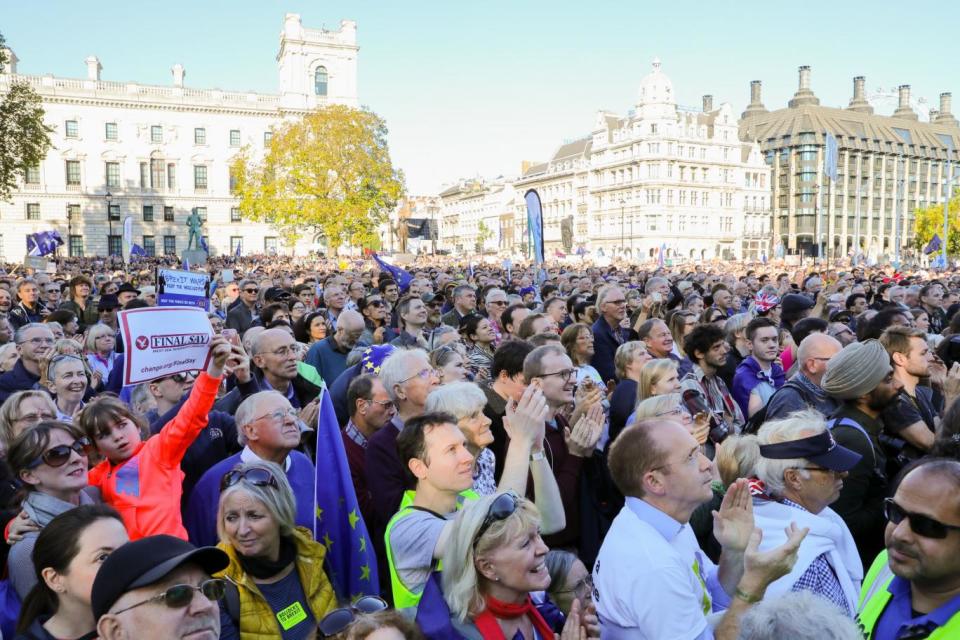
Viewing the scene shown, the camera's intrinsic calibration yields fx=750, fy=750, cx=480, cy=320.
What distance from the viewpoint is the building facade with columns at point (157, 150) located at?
6612cm

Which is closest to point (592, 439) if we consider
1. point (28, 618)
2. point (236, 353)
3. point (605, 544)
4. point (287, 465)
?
point (605, 544)

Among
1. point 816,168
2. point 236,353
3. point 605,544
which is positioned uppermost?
point 816,168

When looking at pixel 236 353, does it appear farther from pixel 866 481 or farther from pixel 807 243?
pixel 807 243

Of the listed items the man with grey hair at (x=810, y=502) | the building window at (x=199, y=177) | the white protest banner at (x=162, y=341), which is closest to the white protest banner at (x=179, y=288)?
the white protest banner at (x=162, y=341)

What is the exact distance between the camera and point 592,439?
13.6 ft

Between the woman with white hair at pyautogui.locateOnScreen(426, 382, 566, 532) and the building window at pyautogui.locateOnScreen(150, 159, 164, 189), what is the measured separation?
7330cm

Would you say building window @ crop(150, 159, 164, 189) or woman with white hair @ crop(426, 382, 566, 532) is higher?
building window @ crop(150, 159, 164, 189)

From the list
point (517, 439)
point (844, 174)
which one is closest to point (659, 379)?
point (517, 439)

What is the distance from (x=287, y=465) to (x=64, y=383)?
99.6 inches

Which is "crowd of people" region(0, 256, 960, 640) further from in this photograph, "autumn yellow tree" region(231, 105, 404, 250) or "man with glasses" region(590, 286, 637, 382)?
"autumn yellow tree" region(231, 105, 404, 250)

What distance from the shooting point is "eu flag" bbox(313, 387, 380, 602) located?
3525 mm

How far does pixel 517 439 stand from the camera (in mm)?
3607

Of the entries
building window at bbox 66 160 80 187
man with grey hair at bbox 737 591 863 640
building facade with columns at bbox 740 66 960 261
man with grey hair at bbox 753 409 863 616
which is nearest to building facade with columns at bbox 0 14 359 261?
building window at bbox 66 160 80 187

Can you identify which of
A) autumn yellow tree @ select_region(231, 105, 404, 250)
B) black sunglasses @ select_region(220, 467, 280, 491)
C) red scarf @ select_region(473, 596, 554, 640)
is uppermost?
autumn yellow tree @ select_region(231, 105, 404, 250)
